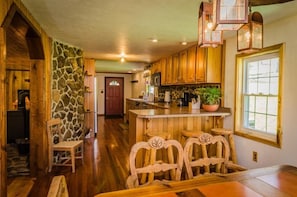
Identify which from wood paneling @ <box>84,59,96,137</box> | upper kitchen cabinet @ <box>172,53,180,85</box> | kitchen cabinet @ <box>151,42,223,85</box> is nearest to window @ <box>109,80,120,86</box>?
wood paneling @ <box>84,59,96,137</box>

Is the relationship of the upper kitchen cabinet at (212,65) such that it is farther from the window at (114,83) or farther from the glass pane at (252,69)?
the window at (114,83)

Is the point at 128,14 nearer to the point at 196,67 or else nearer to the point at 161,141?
the point at 161,141

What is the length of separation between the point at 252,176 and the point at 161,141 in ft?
2.21

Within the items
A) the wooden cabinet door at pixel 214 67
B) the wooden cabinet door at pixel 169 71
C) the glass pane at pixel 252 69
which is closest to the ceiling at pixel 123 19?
the wooden cabinet door at pixel 214 67

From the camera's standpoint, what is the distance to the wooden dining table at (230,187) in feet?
4.09

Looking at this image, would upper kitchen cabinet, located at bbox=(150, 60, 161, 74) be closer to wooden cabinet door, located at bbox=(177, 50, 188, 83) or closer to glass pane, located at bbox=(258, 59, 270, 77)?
wooden cabinet door, located at bbox=(177, 50, 188, 83)

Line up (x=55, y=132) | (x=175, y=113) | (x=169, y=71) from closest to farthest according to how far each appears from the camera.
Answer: (x=175, y=113) < (x=55, y=132) < (x=169, y=71)

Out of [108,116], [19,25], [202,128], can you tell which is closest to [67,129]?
[19,25]

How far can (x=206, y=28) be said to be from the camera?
63.5 inches

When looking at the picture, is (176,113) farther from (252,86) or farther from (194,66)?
(194,66)

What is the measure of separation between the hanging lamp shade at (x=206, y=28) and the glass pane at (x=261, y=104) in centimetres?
194

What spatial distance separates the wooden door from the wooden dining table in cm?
1012

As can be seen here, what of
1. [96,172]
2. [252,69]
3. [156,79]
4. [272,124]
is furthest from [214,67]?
[156,79]

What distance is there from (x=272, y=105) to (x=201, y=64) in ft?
5.04
